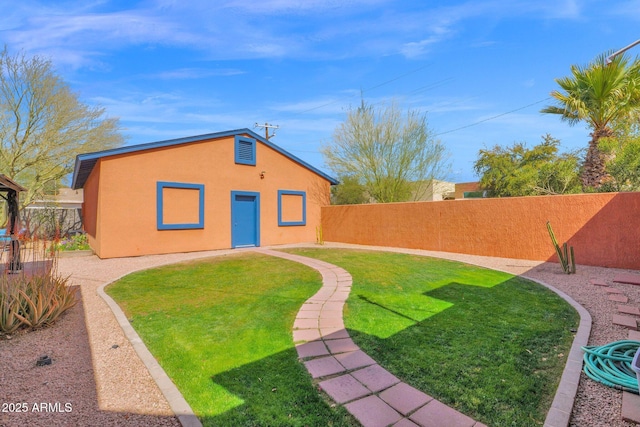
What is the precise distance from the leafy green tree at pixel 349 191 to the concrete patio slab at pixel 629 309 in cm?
1220

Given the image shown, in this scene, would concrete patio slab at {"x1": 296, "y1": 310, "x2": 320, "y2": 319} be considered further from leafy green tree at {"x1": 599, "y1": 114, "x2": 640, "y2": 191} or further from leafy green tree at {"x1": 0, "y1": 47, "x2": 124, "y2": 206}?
leafy green tree at {"x1": 0, "y1": 47, "x2": 124, "y2": 206}

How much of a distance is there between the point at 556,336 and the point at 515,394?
163 centimetres

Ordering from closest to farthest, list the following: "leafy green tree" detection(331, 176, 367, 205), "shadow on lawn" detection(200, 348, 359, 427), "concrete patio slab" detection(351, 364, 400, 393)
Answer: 1. "shadow on lawn" detection(200, 348, 359, 427)
2. "concrete patio slab" detection(351, 364, 400, 393)
3. "leafy green tree" detection(331, 176, 367, 205)

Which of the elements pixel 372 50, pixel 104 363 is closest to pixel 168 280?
pixel 104 363

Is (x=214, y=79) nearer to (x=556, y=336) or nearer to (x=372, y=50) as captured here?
(x=372, y=50)

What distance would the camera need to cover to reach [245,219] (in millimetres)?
12609

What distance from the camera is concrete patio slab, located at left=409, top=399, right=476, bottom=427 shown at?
200cm

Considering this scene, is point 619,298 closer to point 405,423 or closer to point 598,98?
point 405,423

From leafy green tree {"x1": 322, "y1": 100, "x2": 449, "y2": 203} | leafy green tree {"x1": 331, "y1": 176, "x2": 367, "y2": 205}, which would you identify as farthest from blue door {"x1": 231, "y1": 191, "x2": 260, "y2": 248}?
A: leafy green tree {"x1": 331, "y1": 176, "x2": 367, "y2": 205}

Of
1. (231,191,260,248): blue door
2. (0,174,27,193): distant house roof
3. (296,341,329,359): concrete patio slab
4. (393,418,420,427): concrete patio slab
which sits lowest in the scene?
(296,341,329,359): concrete patio slab

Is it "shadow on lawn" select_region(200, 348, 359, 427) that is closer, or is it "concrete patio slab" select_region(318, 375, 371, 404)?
"shadow on lawn" select_region(200, 348, 359, 427)

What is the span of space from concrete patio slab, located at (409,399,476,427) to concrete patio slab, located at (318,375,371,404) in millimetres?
419

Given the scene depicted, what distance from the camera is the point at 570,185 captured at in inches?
551

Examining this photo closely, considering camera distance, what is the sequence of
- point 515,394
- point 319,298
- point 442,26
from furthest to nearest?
point 442,26, point 319,298, point 515,394
